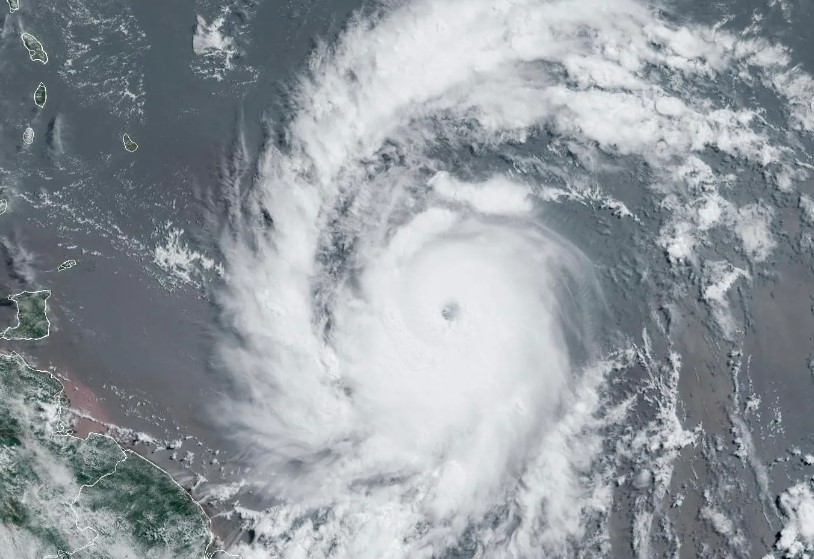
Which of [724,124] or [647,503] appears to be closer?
[647,503]

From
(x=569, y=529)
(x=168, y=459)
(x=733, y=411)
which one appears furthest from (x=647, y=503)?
(x=168, y=459)

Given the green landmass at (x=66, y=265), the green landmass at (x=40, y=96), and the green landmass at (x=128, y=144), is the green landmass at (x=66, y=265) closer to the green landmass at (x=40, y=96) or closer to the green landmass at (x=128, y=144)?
the green landmass at (x=128, y=144)

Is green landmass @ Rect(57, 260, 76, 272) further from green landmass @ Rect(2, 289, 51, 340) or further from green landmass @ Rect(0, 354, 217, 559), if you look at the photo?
green landmass @ Rect(0, 354, 217, 559)

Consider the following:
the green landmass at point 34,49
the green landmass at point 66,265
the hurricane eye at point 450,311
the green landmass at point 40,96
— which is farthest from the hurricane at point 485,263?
the green landmass at point 34,49

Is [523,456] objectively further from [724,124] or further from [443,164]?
[724,124]

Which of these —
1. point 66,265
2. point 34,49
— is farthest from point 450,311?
point 34,49

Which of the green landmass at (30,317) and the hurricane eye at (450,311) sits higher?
the hurricane eye at (450,311)

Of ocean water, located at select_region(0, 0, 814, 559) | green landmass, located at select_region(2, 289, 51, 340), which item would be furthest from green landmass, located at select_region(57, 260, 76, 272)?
green landmass, located at select_region(2, 289, 51, 340)
